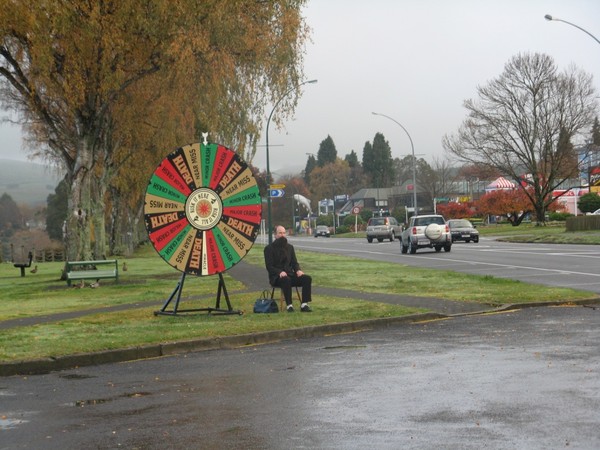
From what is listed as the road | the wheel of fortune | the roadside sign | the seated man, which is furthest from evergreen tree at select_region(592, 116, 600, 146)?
the wheel of fortune

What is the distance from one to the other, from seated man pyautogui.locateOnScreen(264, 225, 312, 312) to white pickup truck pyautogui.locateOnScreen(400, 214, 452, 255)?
92.0 feet

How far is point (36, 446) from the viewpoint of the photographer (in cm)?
725

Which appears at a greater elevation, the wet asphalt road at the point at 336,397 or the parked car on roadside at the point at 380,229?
the parked car on roadside at the point at 380,229

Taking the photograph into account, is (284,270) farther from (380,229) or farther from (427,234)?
(380,229)

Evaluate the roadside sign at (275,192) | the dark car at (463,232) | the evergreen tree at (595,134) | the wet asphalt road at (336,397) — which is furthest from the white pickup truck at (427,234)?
the evergreen tree at (595,134)

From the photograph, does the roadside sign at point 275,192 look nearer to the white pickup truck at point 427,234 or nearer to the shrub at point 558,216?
the white pickup truck at point 427,234

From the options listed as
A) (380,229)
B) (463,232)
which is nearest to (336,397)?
(463,232)

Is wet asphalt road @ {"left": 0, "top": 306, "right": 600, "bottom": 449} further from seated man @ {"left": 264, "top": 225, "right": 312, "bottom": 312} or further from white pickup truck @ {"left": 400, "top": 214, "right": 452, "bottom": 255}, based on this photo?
white pickup truck @ {"left": 400, "top": 214, "right": 452, "bottom": 255}

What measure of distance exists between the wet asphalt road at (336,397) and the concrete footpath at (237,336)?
0.34 m

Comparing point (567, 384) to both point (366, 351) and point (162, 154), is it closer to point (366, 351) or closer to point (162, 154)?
point (366, 351)

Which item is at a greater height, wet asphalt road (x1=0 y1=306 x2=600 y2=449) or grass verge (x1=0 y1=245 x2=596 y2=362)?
grass verge (x1=0 y1=245 x2=596 y2=362)

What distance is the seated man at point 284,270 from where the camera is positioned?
17219 mm

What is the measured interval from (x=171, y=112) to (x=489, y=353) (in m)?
25.8

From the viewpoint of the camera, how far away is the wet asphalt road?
7.13 metres
